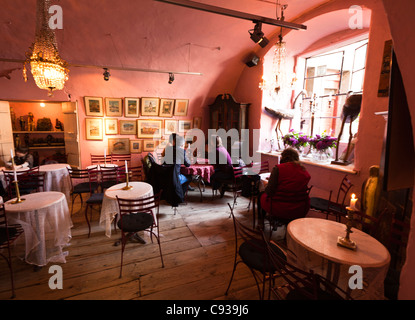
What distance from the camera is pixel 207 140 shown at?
7.12 m

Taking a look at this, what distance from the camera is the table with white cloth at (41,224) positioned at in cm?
247

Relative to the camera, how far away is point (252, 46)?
5508 mm

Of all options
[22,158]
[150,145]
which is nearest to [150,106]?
[150,145]

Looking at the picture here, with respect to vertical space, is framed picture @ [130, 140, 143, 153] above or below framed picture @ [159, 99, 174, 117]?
below

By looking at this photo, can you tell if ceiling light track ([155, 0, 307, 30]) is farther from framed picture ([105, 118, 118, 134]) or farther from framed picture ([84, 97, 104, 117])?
framed picture ([105, 118, 118, 134])

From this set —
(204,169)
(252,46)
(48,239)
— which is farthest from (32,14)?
(252,46)

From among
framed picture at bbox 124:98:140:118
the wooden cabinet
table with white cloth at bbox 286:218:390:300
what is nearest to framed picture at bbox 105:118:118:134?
framed picture at bbox 124:98:140:118

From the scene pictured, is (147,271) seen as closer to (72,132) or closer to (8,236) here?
(8,236)

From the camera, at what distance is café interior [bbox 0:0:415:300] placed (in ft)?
5.98

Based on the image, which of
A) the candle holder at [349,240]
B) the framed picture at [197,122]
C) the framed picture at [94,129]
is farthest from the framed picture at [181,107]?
the candle holder at [349,240]

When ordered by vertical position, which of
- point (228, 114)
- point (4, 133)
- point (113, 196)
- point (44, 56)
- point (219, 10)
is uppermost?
point (219, 10)

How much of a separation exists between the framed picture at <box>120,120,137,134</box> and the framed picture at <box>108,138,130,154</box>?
9.5 inches

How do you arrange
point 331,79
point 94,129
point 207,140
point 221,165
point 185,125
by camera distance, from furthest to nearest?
point 207,140, point 185,125, point 94,129, point 331,79, point 221,165

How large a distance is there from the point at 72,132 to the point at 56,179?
166 cm
